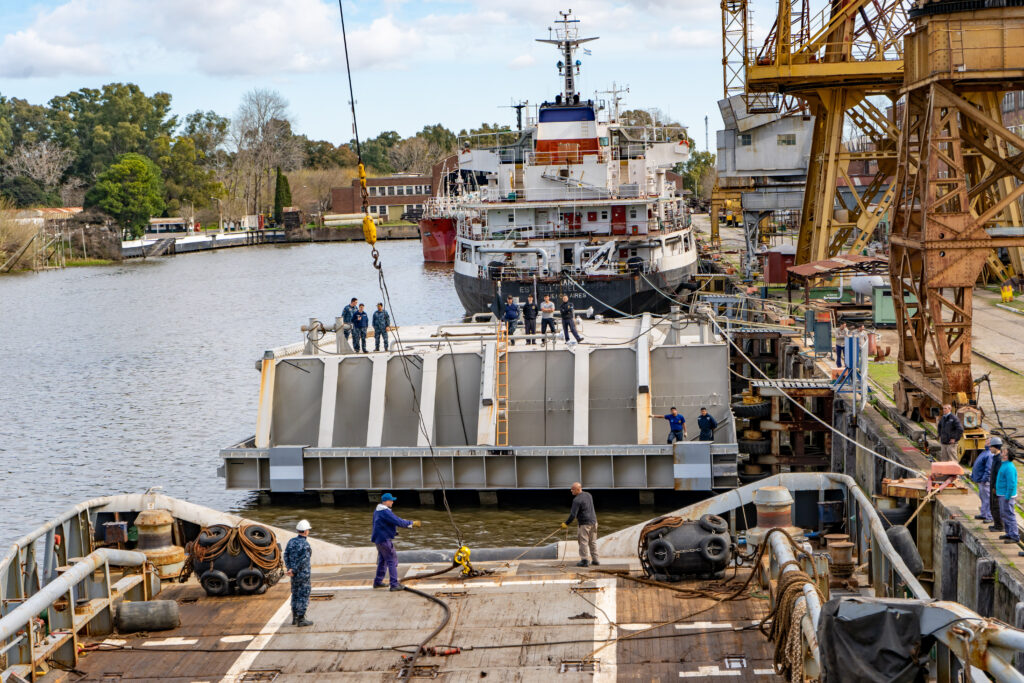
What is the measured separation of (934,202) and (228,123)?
183 metres

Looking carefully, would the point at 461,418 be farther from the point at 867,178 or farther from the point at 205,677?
the point at 867,178

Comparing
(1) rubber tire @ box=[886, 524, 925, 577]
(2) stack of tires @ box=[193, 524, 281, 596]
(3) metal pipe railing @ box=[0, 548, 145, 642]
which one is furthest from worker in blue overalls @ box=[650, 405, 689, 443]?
(3) metal pipe railing @ box=[0, 548, 145, 642]

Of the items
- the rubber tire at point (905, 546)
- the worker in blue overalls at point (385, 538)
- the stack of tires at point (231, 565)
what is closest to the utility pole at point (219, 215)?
the stack of tires at point (231, 565)

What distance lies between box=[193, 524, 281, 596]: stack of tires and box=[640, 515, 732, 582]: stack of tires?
5.00 m

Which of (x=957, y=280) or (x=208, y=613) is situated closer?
(x=208, y=613)

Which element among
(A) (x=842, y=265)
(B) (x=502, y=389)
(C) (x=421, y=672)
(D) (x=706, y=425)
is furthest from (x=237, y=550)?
(A) (x=842, y=265)

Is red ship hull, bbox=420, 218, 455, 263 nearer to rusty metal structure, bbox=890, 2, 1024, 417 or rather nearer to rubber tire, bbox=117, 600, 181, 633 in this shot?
rusty metal structure, bbox=890, 2, 1024, 417

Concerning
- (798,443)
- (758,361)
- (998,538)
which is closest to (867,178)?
(758,361)

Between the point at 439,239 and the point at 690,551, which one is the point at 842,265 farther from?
the point at 439,239

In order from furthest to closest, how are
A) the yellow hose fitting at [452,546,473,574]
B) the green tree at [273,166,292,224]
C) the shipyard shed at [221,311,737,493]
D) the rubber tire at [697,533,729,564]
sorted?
1. the green tree at [273,166,292,224]
2. the shipyard shed at [221,311,737,493]
3. the yellow hose fitting at [452,546,473,574]
4. the rubber tire at [697,533,729,564]

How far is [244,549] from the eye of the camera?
50.4ft

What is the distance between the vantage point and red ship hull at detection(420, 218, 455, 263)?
331 ft

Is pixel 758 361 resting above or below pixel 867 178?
below

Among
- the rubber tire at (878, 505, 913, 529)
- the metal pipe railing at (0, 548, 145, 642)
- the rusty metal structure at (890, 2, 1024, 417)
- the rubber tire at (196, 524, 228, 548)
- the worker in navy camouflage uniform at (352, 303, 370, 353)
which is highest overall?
the rusty metal structure at (890, 2, 1024, 417)
